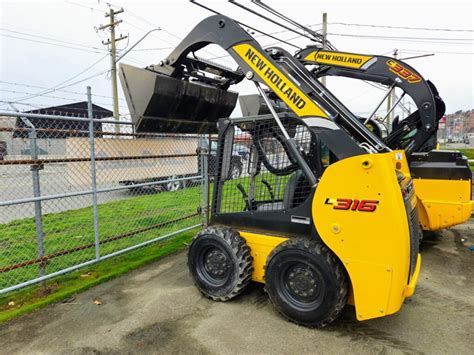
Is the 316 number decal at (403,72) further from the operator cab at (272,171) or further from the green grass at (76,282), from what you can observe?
the green grass at (76,282)

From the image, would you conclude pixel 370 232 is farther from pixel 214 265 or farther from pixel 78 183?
pixel 78 183

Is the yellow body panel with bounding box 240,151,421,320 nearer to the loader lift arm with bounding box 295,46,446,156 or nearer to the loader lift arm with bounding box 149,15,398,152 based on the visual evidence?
the loader lift arm with bounding box 149,15,398,152

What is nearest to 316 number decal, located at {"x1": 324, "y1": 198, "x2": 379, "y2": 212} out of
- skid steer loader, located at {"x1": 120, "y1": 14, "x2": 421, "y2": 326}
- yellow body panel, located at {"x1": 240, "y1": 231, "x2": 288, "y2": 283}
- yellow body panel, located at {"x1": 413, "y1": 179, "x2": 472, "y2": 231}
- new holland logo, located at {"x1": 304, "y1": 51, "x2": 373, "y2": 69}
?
skid steer loader, located at {"x1": 120, "y1": 14, "x2": 421, "y2": 326}

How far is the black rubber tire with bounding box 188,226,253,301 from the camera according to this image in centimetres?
349

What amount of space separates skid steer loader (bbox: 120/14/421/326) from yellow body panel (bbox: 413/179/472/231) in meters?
1.85

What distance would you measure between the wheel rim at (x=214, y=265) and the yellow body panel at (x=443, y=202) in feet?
11.6

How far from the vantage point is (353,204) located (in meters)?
2.82

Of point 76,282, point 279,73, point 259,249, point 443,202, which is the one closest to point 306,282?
point 259,249

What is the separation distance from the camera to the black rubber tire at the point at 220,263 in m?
3.49

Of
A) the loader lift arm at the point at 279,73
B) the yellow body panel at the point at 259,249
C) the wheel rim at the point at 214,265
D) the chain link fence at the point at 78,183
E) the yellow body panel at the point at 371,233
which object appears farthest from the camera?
the chain link fence at the point at 78,183

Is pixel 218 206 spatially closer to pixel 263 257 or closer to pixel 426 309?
pixel 263 257

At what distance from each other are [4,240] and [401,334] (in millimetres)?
6466

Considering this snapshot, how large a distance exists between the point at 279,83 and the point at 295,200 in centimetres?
124

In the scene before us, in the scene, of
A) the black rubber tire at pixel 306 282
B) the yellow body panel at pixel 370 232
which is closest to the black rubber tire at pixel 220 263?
the black rubber tire at pixel 306 282
